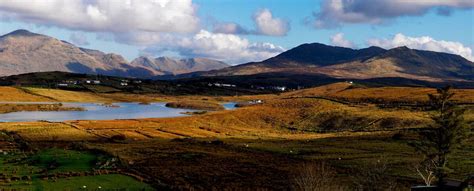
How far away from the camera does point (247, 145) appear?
106 metres

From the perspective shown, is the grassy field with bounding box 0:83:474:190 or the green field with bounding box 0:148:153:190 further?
the grassy field with bounding box 0:83:474:190

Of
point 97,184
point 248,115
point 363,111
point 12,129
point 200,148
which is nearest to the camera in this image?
point 97,184

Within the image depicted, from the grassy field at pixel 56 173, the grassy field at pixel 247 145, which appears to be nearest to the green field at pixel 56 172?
the grassy field at pixel 56 173

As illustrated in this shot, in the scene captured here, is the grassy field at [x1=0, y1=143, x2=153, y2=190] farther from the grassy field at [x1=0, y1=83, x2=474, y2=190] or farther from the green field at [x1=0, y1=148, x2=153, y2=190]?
the grassy field at [x1=0, y1=83, x2=474, y2=190]

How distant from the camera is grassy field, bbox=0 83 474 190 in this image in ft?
231

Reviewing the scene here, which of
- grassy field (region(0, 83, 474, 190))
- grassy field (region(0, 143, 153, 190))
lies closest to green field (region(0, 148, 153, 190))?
grassy field (region(0, 143, 153, 190))

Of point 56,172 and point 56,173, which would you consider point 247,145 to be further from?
point 56,173

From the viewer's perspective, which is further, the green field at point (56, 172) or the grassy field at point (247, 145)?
the grassy field at point (247, 145)

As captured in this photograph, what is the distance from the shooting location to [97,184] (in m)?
65.1

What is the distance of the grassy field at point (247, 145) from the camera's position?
7050cm

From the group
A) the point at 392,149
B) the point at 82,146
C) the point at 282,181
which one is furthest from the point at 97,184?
the point at 392,149

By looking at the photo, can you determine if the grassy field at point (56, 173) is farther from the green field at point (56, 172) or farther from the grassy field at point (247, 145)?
the grassy field at point (247, 145)

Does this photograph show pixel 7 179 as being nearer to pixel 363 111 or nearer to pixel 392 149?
pixel 392 149

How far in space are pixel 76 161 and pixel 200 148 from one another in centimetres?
2794
